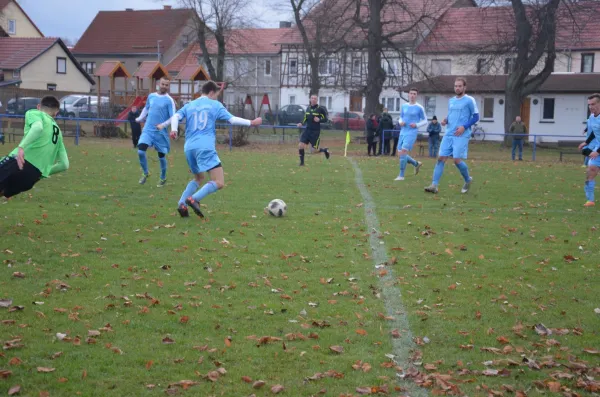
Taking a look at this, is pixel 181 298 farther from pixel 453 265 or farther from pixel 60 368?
pixel 453 265

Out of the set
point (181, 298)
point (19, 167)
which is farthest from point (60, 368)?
point (19, 167)

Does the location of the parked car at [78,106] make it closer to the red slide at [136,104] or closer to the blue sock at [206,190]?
the red slide at [136,104]

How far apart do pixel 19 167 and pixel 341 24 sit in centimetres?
3230

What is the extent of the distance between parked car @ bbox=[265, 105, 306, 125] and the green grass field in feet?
134

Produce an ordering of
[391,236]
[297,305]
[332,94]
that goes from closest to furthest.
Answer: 1. [297,305]
2. [391,236]
3. [332,94]

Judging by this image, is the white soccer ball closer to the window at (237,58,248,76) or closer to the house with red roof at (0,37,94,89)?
the house with red roof at (0,37,94,89)

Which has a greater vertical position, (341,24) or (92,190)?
(341,24)

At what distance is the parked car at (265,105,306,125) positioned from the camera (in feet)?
175

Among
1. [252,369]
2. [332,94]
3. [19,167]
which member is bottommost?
[252,369]

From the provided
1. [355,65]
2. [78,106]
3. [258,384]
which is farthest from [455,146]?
[355,65]

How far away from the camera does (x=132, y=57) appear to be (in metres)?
77.2

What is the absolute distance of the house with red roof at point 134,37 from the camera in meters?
76.8

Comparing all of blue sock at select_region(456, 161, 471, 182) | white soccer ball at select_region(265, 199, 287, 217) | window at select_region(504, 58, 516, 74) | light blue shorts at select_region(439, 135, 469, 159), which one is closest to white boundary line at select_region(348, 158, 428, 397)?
white soccer ball at select_region(265, 199, 287, 217)

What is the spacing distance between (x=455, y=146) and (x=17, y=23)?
75.5 metres
